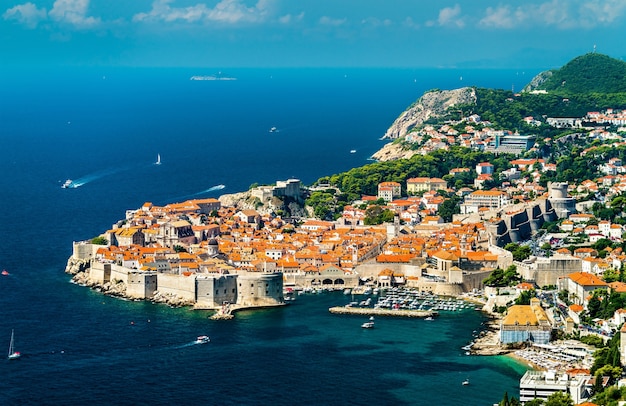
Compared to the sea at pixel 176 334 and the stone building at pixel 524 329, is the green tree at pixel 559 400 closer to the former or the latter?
the sea at pixel 176 334

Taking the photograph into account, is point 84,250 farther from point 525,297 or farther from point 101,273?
point 525,297

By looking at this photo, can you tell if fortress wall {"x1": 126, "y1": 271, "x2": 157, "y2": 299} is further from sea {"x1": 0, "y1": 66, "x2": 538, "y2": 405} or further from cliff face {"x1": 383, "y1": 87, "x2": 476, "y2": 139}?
cliff face {"x1": 383, "y1": 87, "x2": 476, "y2": 139}

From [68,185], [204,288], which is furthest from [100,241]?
[68,185]

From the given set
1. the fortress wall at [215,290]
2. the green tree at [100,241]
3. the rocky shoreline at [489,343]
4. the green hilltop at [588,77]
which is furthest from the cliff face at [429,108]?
the rocky shoreline at [489,343]

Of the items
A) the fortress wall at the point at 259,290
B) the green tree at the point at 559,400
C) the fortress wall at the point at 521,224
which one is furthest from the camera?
the fortress wall at the point at 521,224

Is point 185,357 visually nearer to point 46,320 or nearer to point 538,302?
point 46,320

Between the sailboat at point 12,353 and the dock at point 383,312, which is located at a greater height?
the dock at point 383,312

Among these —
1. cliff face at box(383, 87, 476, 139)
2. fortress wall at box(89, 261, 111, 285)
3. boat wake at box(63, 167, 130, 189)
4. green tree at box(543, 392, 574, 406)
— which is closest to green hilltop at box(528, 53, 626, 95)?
cliff face at box(383, 87, 476, 139)
